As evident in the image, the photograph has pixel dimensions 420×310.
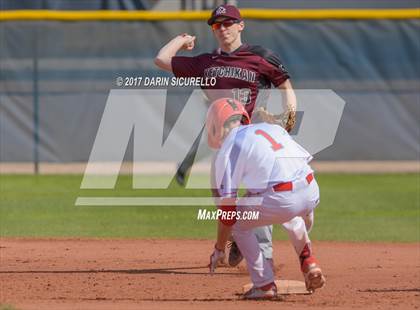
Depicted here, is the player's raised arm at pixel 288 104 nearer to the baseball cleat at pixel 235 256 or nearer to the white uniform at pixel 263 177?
the baseball cleat at pixel 235 256

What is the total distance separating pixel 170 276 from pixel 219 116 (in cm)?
202

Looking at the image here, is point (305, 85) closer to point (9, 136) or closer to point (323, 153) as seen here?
point (323, 153)

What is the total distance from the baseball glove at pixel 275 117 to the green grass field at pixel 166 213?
3.19 meters

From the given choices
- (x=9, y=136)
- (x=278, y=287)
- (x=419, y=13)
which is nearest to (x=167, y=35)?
(x=9, y=136)

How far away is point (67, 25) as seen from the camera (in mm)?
18000

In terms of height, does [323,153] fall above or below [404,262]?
below

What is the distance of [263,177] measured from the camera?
23.2ft

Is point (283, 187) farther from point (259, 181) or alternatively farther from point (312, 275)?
point (312, 275)

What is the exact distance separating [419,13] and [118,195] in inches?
270

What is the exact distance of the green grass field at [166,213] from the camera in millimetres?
11969

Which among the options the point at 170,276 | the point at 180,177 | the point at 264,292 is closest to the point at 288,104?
the point at 170,276

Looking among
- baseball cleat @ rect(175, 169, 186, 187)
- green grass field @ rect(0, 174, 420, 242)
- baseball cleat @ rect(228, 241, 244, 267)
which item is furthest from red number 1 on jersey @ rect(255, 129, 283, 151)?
baseball cleat @ rect(175, 169, 186, 187)

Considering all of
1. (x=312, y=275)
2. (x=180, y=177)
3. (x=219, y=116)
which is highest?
(x=219, y=116)

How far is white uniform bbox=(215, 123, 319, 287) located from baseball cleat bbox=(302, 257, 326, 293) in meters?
0.26
